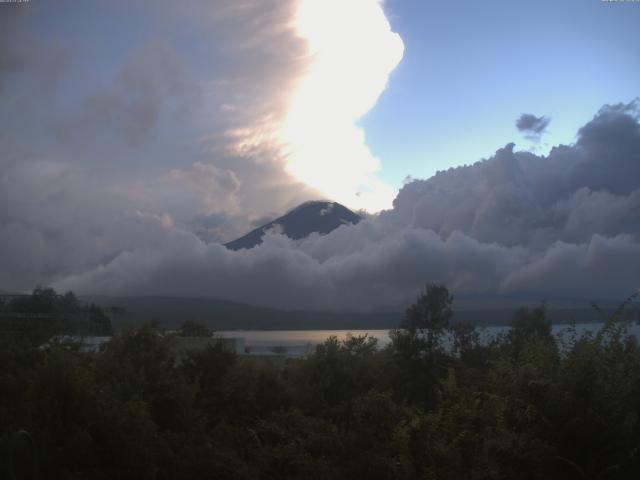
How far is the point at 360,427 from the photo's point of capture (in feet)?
42.6

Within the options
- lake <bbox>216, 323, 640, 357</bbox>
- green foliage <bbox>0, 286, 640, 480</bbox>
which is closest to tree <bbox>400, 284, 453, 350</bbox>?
lake <bbox>216, 323, 640, 357</bbox>

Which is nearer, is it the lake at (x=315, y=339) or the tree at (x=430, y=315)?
the lake at (x=315, y=339)

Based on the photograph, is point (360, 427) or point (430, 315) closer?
point (360, 427)

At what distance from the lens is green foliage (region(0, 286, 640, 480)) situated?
392 inches

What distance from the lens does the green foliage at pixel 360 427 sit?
32.7 feet

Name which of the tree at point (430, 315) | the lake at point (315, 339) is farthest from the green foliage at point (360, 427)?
the tree at point (430, 315)

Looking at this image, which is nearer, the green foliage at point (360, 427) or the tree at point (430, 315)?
the green foliage at point (360, 427)

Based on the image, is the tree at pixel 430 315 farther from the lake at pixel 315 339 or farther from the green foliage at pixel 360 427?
the green foliage at pixel 360 427

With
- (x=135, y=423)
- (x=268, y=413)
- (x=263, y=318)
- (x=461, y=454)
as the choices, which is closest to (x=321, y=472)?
(x=461, y=454)

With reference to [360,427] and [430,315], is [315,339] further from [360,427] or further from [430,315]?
[360,427]

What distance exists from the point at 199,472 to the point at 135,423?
2094 mm

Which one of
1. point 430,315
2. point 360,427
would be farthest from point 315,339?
point 360,427

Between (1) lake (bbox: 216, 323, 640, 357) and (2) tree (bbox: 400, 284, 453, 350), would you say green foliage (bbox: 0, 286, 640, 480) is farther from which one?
(2) tree (bbox: 400, 284, 453, 350)

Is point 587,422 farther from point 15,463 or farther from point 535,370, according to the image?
point 15,463
